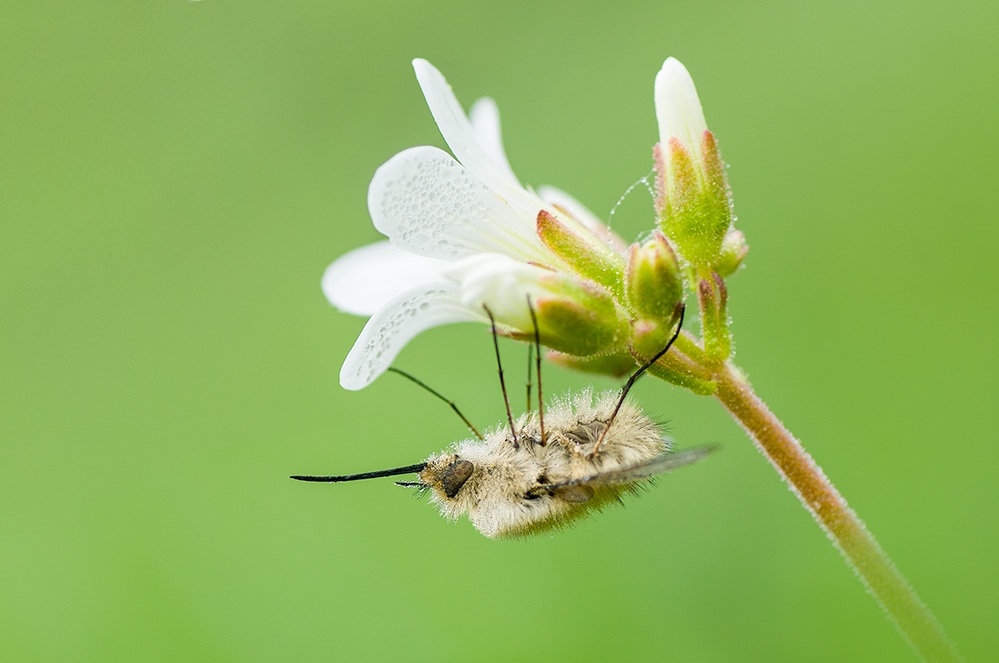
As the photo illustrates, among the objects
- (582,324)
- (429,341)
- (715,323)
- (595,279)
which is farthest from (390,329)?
(429,341)

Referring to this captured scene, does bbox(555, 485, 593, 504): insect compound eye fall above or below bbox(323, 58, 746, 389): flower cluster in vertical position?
below

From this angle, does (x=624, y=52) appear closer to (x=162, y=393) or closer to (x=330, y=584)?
(x=162, y=393)

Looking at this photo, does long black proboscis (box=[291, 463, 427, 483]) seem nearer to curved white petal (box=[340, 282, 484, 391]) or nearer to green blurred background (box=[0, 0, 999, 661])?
curved white petal (box=[340, 282, 484, 391])

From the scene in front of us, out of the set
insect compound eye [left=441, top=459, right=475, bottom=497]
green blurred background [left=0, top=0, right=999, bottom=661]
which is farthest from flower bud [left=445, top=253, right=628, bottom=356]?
→ green blurred background [left=0, top=0, right=999, bottom=661]

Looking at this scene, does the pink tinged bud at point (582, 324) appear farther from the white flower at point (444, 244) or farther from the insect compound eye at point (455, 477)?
the insect compound eye at point (455, 477)

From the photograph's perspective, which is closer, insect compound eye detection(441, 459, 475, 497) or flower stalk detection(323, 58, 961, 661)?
flower stalk detection(323, 58, 961, 661)

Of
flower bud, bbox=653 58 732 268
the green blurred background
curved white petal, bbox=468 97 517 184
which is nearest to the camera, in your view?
flower bud, bbox=653 58 732 268

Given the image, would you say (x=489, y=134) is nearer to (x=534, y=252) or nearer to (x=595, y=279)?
(x=534, y=252)

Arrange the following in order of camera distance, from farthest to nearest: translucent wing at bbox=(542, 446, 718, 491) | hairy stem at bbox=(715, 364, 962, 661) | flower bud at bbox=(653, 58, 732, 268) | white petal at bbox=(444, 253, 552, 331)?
1. flower bud at bbox=(653, 58, 732, 268)
2. white petal at bbox=(444, 253, 552, 331)
3. hairy stem at bbox=(715, 364, 962, 661)
4. translucent wing at bbox=(542, 446, 718, 491)
